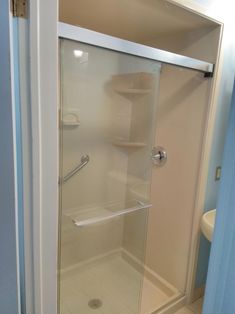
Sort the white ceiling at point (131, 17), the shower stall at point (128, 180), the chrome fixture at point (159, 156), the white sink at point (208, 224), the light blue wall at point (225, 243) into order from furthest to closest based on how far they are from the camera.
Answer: the chrome fixture at point (159, 156), the shower stall at point (128, 180), the white sink at point (208, 224), the white ceiling at point (131, 17), the light blue wall at point (225, 243)

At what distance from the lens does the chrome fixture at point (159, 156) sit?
206cm

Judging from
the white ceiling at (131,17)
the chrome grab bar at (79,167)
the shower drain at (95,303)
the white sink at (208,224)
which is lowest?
the shower drain at (95,303)

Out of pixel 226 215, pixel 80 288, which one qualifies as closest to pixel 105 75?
pixel 226 215

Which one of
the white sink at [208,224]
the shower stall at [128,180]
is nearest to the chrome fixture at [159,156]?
the shower stall at [128,180]

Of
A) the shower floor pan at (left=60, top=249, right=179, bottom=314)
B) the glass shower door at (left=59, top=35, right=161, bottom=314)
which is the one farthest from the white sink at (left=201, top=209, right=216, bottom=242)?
the shower floor pan at (left=60, top=249, right=179, bottom=314)

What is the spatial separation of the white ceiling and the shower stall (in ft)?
0.93

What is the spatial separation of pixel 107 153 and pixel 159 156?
0.46 m

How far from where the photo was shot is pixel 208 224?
1.67 m

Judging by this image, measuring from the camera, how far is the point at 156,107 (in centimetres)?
201

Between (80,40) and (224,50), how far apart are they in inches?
41.8

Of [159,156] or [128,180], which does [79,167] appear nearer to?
[128,180]

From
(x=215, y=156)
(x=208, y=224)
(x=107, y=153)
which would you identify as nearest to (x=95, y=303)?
(x=208, y=224)

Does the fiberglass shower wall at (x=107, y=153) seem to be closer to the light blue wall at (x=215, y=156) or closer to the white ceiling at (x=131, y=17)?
the white ceiling at (x=131, y=17)

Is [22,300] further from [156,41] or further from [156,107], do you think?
[156,41]
